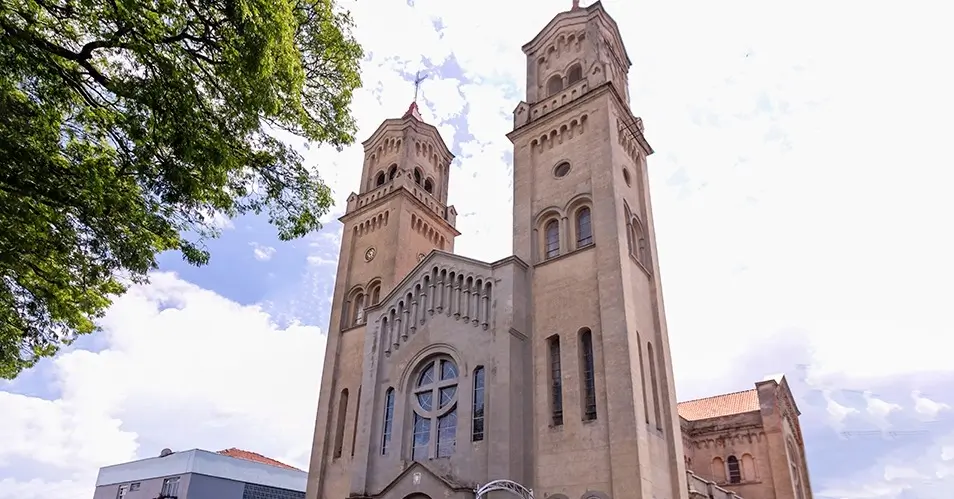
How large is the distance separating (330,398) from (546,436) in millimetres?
12204

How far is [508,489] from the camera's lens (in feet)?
57.7

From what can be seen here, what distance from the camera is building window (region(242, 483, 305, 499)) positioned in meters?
43.3

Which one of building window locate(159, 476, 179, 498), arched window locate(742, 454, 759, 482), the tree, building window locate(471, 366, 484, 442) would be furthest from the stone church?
building window locate(159, 476, 179, 498)

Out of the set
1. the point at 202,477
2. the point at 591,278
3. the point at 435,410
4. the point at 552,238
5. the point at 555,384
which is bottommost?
the point at 202,477

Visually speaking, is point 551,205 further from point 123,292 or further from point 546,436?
point 123,292

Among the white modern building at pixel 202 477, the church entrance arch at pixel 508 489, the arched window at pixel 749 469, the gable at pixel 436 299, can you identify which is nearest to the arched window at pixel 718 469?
the arched window at pixel 749 469

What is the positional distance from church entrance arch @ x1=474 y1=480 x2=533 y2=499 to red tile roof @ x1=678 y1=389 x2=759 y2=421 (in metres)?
21.4

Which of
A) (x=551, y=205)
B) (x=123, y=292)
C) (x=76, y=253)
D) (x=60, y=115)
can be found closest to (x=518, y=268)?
(x=551, y=205)

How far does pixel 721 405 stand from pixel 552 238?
21.2 m

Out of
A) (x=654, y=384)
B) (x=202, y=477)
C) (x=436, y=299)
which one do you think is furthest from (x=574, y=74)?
(x=202, y=477)

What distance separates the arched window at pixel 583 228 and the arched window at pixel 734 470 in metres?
19.3

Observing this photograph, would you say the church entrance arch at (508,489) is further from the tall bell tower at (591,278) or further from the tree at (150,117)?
the tree at (150,117)

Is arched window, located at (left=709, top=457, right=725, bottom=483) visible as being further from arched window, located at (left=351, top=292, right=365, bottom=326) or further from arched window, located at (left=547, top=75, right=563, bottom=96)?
arched window, located at (left=547, top=75, right=563, bottom=96)

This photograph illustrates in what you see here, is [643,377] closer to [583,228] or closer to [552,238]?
[583,228]
